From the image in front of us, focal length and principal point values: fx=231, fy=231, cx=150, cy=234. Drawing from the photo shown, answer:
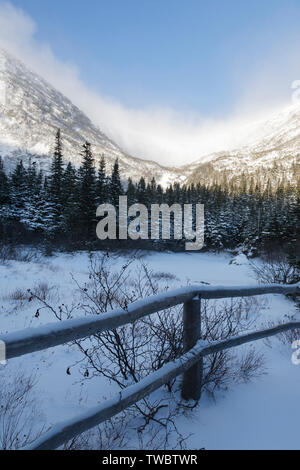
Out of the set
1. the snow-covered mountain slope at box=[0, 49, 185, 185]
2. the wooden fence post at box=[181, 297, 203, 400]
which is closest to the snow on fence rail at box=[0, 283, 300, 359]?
the wooden fence post at box=[181, 297, 203, 400]

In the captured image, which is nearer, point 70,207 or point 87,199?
point 70,207

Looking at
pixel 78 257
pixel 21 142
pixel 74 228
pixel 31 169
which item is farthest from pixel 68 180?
pixel 21 142

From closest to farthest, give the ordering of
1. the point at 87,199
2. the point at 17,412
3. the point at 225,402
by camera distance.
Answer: the point at 17,412, the point at 225,402, the point at 87,199

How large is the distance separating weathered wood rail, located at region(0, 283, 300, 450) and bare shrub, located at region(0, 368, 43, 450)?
660mm

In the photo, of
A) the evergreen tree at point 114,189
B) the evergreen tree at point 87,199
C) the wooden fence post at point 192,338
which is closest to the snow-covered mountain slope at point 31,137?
the evergreen tree at point 114,189

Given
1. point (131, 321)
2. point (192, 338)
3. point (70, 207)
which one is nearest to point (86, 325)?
point (131, 321)

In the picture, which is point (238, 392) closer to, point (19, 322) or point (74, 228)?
point (19, 322)

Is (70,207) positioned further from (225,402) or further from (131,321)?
(131,321)

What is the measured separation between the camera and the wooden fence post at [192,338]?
86.7 inches

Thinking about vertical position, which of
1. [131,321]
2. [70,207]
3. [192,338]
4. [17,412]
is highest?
[70,207]

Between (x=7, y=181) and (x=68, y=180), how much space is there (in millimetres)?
6674

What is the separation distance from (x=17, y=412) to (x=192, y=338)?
5.66 ft

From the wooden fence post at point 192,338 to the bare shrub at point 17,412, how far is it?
1376 mm

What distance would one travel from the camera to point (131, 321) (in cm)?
165
